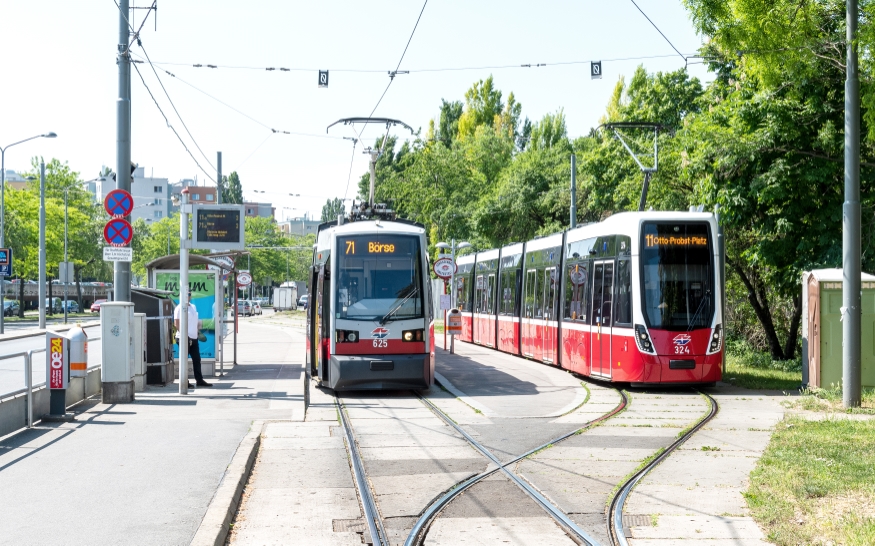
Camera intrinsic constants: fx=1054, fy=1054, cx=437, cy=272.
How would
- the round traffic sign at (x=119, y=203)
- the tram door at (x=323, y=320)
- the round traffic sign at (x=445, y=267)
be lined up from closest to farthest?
the round traffic sign at (x=119, y=203), the tram door at (x=323, y=320), the round traffic sign at (x=445, y=267)

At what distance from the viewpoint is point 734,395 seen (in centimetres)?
1742

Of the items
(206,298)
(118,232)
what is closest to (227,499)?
(118,232)

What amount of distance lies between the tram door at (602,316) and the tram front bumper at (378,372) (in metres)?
3.32

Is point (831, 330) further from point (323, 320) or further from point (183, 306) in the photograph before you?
point (183, 306)

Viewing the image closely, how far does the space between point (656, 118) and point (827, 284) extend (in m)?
25.3

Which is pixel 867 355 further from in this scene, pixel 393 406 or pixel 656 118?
pixel 656 118

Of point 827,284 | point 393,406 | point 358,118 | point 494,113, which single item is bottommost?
point 393,406

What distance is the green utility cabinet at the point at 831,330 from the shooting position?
16.3 m

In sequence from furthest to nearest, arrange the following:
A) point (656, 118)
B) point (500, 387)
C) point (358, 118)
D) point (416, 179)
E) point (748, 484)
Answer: point (416, 179)
point (656, 118)
point (358, 118)
point (500, 387)
point (748, 484)

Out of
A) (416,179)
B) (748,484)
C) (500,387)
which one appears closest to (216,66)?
(500,387)

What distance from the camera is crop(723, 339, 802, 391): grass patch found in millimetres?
19062

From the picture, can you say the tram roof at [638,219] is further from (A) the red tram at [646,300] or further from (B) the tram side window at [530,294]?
(B) the tram side window at [530,294]

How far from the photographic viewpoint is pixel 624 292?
59.6 feet

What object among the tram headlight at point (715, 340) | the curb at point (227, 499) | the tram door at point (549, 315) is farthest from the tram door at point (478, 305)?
the curb at point (227, 499)
